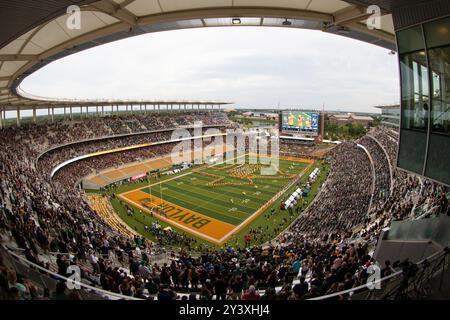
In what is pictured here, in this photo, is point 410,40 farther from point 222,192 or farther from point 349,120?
point 349,120

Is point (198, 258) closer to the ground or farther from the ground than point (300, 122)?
closer to the ground

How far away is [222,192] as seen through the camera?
110ft

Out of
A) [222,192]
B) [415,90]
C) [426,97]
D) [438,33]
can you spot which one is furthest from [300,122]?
[438,33]

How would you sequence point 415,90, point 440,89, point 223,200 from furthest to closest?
point 223,200
point 415,90
point 440,89

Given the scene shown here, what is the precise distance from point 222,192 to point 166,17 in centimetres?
2736

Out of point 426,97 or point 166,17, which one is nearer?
point 426,97

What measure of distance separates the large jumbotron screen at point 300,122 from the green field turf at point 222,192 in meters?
18.7

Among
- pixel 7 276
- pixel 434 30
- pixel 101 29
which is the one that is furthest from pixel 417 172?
pixel 101 29

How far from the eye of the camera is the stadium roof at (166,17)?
5.78 m

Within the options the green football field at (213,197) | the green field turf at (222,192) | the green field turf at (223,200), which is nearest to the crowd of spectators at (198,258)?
the green field turf at (223,200)

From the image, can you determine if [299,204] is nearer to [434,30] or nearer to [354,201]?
[354,201]

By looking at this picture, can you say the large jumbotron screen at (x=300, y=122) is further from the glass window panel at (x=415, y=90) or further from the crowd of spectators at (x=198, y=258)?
the glass window panel at (x=415, y=90)

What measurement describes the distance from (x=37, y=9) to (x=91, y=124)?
147 feet

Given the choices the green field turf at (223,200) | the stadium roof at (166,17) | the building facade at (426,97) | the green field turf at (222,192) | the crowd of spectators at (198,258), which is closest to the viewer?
the stadium roof at (166,17)
